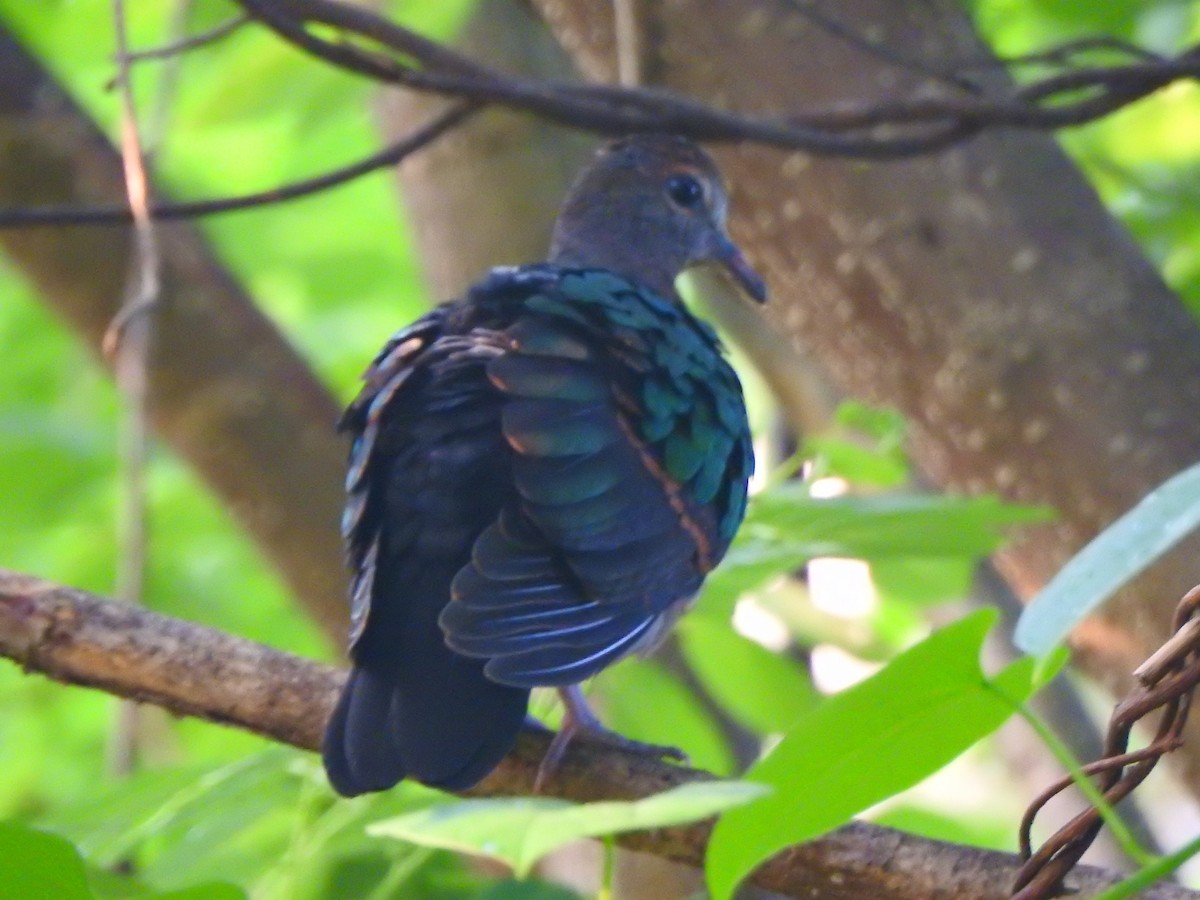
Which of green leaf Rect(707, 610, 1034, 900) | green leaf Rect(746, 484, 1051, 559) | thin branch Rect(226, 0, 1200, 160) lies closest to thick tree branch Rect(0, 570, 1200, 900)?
green leaf Rect(746, 484, 1051, 559)

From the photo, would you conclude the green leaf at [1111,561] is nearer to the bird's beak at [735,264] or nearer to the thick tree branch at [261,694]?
the thick tree branch at [261,694]

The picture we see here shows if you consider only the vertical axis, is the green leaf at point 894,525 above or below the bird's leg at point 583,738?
above

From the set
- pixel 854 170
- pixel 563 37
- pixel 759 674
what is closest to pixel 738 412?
pixel 759 674

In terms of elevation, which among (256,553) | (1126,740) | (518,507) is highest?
(1126,740)

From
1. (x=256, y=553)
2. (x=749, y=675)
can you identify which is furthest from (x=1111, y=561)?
(x=256, y=553)

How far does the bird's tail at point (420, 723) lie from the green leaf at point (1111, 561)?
83 centimetres

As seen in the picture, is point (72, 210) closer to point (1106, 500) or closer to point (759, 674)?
point (759, 674)

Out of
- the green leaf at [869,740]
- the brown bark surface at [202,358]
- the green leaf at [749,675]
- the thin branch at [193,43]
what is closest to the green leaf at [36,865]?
the green leaf at [869,740]

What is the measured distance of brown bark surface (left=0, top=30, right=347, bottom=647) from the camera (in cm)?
320

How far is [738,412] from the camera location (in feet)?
7.41

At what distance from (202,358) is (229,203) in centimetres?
102

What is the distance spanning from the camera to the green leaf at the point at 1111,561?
810 millimetres

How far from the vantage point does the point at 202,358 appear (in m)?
3.27

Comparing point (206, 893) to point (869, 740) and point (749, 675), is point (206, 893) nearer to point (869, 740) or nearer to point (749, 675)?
point (869, 740)
